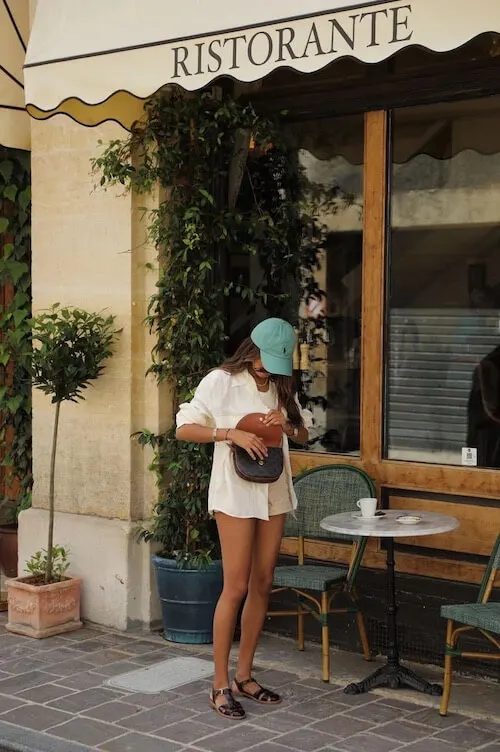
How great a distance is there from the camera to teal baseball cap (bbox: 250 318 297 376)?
5.02 m

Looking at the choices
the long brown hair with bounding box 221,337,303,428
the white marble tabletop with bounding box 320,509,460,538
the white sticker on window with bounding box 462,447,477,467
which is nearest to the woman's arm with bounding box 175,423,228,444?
the long brown hair with bounding box 221,337,303,428

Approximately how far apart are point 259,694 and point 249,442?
1280 millimetres

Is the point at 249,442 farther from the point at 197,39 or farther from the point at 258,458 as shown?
the point at 197,39

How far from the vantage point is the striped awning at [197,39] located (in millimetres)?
4699

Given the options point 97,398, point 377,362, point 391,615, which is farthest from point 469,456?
point 97,398

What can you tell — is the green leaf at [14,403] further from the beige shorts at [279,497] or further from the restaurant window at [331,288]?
the beige shorts at [279,497]

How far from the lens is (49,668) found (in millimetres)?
5941

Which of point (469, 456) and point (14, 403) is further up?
point (14, 403)

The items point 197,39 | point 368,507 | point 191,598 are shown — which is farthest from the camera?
point 191,598

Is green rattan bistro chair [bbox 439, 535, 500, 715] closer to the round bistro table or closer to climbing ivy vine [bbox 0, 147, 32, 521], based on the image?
the round bistro table

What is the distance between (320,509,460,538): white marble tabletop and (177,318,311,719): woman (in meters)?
0.29

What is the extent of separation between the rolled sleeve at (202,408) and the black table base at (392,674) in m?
1.11

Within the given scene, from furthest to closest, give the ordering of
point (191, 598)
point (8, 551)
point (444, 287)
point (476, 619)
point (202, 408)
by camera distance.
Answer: point (8, 551) → point (191, 598) → point (444, 287) → point (202, 408) → point (476, 619)

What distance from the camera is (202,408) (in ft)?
16.7
